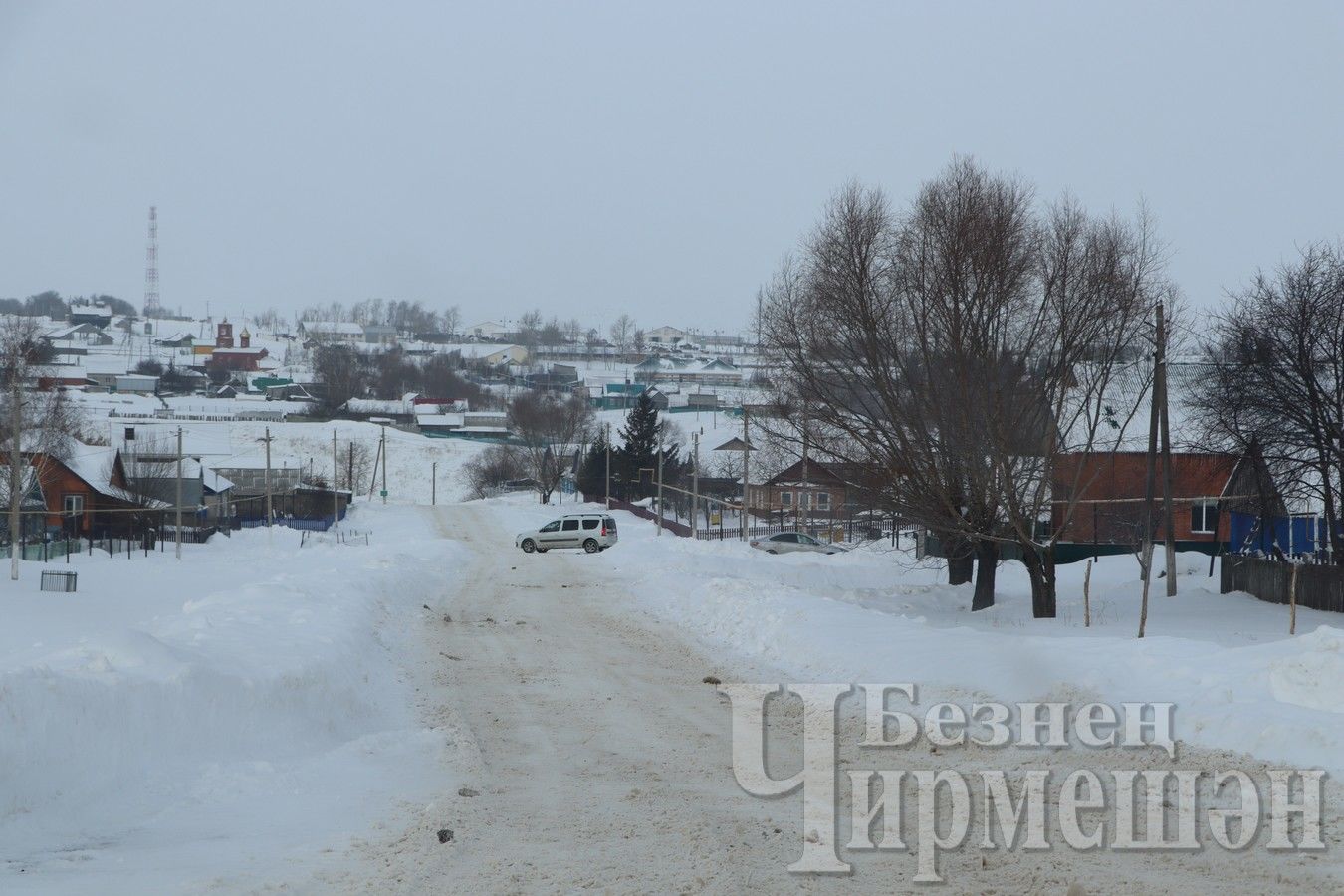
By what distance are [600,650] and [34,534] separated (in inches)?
2145

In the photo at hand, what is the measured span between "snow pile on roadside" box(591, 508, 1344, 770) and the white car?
17655 mm

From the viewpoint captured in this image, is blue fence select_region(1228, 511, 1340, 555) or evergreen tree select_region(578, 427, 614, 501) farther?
evergreen tree select_region(578, 427, 614, 501)

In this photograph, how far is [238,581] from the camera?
37594 millimetres

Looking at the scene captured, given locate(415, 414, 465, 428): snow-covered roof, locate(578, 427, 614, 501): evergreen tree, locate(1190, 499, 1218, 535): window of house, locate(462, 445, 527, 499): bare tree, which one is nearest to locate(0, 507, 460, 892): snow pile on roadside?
locate(1190, 499, 1218, 535): window of house

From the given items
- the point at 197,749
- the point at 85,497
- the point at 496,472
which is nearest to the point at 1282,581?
the point at 197,749

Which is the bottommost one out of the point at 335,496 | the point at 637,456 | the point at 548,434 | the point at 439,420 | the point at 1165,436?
the point at 335,496

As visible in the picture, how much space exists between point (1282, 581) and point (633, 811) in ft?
85.0

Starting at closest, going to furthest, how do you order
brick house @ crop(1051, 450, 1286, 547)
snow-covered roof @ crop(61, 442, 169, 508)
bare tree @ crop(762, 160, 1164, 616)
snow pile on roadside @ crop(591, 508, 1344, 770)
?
snow pile on roadside @ crop(591, 508, 1344, 770), bare tree @ crop(762, 160, 1164, 616), brick house @ crop(1051, 450, 1286, 547), snow-covered roof @ crop(61, 442, 169, 508)

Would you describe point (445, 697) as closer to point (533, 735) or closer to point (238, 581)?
point (533, 735)

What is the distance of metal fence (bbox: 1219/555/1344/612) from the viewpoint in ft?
87.6

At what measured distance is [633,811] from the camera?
7668 millimetres

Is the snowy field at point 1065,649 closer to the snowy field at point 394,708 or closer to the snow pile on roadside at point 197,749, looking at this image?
the snowy field at point 394,708

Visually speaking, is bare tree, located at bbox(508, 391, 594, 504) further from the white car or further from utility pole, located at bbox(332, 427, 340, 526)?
the white car

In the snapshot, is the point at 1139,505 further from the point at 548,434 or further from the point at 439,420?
the point at 439,420
